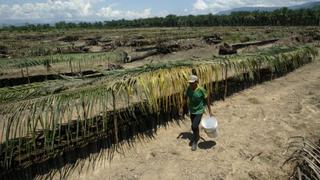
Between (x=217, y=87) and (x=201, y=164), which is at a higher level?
(x=217, y=87)

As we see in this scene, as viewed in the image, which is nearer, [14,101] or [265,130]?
[14,101]

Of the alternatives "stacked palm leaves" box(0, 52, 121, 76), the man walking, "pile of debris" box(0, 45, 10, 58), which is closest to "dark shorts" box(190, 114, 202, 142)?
the man walking

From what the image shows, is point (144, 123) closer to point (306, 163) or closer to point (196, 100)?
point (196, 100)

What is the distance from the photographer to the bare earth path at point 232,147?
6188 millimetres

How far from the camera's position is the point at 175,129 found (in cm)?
820

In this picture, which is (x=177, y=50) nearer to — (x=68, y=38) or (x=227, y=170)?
(x=227, y=170)

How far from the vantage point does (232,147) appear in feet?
23.4

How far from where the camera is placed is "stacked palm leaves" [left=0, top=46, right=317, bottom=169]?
19.6ft

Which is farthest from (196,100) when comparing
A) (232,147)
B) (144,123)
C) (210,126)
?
(144,123)

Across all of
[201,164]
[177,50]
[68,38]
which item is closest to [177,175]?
[201,164]

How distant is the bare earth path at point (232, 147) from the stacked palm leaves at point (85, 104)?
69 centimetres

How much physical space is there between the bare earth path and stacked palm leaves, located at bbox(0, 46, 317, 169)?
69 centimetres

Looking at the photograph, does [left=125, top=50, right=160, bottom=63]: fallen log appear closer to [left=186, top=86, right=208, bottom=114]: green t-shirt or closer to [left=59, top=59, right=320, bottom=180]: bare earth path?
[left=59, top=59, right=320, bottom=180]: bare earth path

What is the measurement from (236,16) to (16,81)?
7700cm
